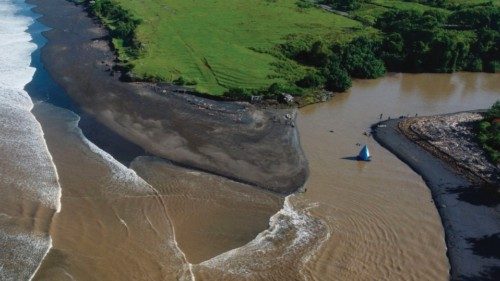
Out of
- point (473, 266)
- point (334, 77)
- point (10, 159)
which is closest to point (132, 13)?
point (334, 77)

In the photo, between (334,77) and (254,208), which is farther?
(334,77)

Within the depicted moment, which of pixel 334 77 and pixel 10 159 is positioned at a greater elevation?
pixel 334 77

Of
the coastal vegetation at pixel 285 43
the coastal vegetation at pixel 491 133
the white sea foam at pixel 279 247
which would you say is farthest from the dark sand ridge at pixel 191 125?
the coastal vegetation at pixel 491 133

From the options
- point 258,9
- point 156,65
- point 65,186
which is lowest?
point 65,186

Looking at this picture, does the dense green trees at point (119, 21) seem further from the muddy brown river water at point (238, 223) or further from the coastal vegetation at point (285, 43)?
the muddy brown river water at point (238, 223)

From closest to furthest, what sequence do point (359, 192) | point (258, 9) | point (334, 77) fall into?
point (359, 192), point (334, 77), point (258, 9)

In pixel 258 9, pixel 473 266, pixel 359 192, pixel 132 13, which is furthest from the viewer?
pixel 258 9

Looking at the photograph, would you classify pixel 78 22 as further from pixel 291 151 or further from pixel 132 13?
pixel 291 151

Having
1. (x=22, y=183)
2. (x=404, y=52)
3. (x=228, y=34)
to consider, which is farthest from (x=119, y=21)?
(x=22, y=183)
